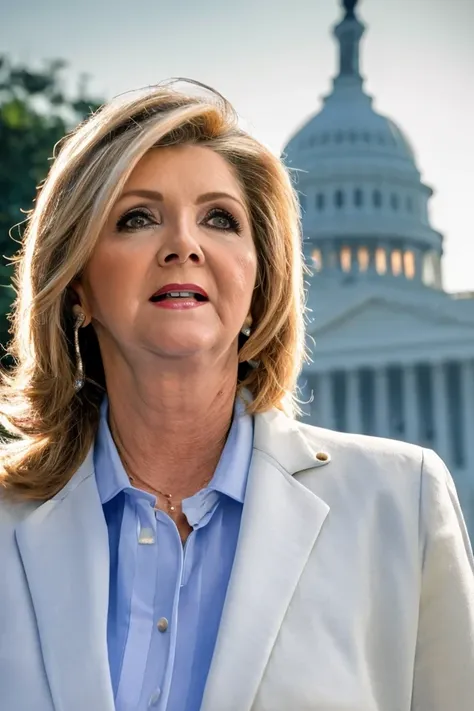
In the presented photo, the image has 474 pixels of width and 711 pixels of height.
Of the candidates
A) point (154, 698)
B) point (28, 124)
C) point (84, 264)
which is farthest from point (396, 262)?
point (154, 698)

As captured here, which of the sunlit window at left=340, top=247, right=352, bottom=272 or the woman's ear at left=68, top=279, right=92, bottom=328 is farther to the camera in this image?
the sunlit window at left=340, top=247, right=352, bottom=272

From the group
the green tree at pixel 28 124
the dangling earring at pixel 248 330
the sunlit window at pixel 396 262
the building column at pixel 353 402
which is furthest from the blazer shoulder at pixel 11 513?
the sunlit window at pixel 396 262

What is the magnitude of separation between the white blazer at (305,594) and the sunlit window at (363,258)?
→ 2127 inches

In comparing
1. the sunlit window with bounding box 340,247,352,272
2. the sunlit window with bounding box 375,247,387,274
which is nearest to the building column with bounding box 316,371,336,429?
the sunlit window with bounding box 340,247,352,272

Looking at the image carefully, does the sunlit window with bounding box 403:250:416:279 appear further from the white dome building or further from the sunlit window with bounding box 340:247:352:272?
the sunlit window with bounding box 340:247:352:272

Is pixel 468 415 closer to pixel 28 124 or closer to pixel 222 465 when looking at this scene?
pixel 28 124

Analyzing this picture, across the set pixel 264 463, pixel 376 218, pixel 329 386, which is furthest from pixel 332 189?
pixel 264 463

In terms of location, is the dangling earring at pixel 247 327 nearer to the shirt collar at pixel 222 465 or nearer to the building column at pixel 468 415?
the shirt collar at pixel 222 465

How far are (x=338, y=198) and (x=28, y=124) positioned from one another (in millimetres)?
41403

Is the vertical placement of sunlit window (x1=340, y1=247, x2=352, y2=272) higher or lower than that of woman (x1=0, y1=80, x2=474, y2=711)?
higher

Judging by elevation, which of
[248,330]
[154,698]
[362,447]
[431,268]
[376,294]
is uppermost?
[431,268]

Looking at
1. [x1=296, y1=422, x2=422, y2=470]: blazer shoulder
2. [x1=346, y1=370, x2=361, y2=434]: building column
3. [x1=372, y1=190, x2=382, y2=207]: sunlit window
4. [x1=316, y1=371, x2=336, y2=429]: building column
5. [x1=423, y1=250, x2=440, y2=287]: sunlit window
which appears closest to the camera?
[x1=296, y1=422, x2=422, y2=470]: blazer shoulder

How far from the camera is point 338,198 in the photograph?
188ft

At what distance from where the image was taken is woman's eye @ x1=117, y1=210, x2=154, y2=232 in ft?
7.34
